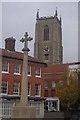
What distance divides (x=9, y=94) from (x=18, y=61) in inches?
165

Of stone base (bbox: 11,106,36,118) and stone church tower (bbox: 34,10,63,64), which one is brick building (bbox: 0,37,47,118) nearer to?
stone base (bbox: 11,106,36,118)

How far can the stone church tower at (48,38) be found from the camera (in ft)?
328

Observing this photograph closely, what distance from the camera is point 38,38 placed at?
10281 centimetres

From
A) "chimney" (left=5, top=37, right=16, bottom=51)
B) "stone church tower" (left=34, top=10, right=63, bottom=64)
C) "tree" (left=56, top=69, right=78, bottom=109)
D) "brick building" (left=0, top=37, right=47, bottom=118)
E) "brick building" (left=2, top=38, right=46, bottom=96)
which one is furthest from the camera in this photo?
"stone church tower" (left=34, top=10, right=63, bottom=64)

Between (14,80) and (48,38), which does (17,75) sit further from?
(48,38)

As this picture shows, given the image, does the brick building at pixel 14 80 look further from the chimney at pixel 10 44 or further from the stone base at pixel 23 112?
the stone base at pixel 23 112

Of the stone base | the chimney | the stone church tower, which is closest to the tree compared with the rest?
the chimney

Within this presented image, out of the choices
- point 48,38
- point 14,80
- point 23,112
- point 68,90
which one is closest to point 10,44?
point 14,80

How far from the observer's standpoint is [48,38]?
337 feet

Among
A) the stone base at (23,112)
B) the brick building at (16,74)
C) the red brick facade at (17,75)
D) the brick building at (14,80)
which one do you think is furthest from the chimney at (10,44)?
the stone base at (23,112)

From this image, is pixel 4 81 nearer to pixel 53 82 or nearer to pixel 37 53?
pixel 53 82

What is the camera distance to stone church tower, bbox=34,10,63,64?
9994 centimetres

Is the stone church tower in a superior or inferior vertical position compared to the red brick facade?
superior

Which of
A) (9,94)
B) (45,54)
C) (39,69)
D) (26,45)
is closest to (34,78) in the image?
(39,69)
